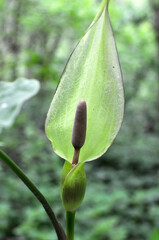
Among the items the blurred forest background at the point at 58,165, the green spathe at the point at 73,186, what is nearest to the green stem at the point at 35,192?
the green spathe at the point at 73,186

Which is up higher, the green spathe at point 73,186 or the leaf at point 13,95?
the leaf at point 13,95

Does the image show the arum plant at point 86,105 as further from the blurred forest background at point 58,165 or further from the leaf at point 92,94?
the blurred forest background at point 58,165

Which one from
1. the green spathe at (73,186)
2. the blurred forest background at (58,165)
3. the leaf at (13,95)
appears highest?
the leaf at (13,95)

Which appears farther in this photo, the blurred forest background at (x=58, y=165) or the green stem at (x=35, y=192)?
the blurred forest background at (x=58, y=165)

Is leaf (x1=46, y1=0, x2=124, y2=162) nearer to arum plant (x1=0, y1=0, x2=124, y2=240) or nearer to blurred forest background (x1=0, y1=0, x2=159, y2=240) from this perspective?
arum plant (x1=0, y1=0, x2=124, y2=240)

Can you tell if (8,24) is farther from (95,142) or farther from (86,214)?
(95,142)

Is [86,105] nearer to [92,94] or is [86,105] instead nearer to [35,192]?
[92,94]

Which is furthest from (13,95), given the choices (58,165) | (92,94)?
(58,165)

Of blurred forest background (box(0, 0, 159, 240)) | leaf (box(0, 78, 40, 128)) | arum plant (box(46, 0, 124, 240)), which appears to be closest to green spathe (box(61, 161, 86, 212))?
arum plant (box(46, 0, 124, 240))

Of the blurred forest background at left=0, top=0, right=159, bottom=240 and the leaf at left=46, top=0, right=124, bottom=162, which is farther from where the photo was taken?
the blurred forest background at left=0, top=0, right=159, bottom=240
